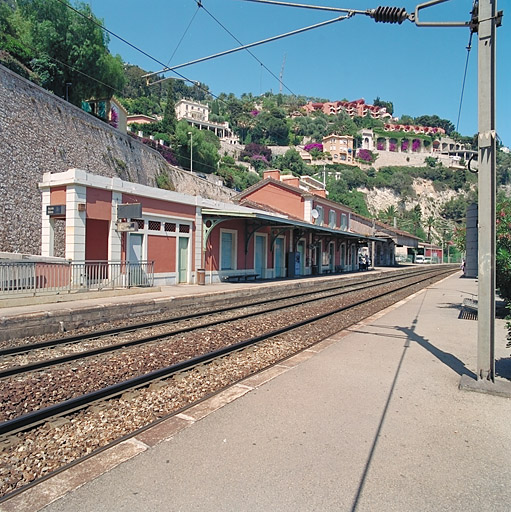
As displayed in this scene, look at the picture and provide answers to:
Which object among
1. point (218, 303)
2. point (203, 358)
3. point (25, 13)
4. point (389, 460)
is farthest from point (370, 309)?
point (25, 13)

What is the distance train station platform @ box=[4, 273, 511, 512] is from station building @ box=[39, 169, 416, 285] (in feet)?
38.4

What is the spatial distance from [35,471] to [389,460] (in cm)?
297

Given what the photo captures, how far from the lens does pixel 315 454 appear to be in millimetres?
3527

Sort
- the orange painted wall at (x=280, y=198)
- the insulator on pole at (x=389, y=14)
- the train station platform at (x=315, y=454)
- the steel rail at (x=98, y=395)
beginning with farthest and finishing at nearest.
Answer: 1. the orange painted wall at (x=280, y=198)
2. the insulator on pole at (x=389, y=14)
3. the steel rail at (x=98, y=395)
4. the train station platform at (x=315, y=454)

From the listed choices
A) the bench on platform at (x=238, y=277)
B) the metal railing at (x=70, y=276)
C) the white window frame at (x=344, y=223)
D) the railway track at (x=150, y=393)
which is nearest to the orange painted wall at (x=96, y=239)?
the metal railing at (x=70, y=276)

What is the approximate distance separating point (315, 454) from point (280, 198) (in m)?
33.5

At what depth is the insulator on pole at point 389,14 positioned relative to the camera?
5844 millimetres

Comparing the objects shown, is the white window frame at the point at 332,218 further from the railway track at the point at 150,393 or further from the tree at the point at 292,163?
the tree at the point at 292,163

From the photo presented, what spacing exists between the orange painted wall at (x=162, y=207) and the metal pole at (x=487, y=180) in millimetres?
13787

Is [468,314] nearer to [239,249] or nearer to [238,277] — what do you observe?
[238,277]

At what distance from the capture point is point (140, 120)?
285ft

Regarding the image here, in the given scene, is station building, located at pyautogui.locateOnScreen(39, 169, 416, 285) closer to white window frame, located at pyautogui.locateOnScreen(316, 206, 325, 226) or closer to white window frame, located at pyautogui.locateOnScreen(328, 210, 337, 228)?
white window frame, located at pyautogui.locateOnScreen(316, 206, 325, 226)

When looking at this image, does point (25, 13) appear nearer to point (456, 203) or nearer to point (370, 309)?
→ point (370, 309)

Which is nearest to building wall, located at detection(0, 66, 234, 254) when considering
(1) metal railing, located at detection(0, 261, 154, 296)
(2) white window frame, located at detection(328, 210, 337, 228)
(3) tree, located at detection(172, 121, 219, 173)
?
(1) metal railing, located at detection(0, 261, 154, 296)
